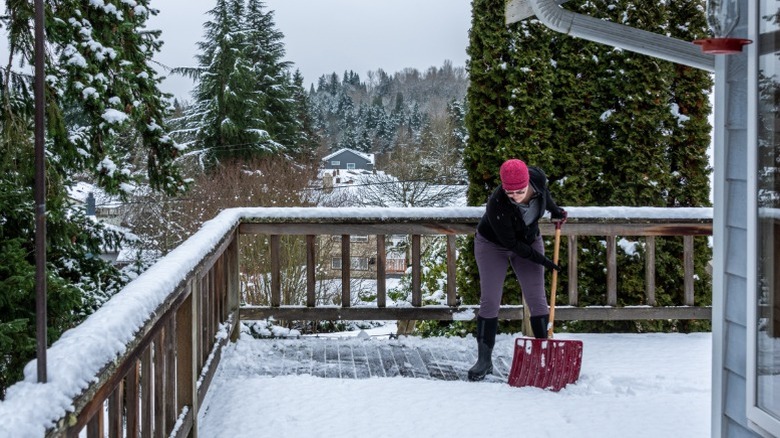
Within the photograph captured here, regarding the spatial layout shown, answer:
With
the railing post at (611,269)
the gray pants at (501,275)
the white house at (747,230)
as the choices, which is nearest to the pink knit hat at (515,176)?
the gray pants at (501,275)

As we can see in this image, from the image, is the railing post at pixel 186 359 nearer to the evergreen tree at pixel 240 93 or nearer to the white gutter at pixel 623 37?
the white gutter at pixel 623 37

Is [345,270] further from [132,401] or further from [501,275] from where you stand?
[132,401]

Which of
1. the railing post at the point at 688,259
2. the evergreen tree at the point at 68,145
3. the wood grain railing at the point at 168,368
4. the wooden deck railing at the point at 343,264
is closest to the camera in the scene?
the wood grain railing at the point at 168,368

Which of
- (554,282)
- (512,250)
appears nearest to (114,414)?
(512,250)

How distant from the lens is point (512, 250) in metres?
4.34

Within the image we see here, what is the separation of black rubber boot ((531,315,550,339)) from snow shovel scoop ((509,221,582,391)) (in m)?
0.21

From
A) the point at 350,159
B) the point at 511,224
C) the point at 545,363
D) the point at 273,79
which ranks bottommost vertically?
the point at 545,363

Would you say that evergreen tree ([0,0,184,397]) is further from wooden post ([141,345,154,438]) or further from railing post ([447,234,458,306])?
wooden post ([141,345,154,438])

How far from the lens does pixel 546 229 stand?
16.9ft

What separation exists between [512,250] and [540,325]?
55 cm

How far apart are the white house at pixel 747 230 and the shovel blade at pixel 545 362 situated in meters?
1.72

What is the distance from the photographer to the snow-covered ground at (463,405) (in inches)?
143

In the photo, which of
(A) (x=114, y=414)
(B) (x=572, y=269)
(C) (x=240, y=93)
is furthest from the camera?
(C) (x=240, y=93)

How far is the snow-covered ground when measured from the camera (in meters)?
3.63
